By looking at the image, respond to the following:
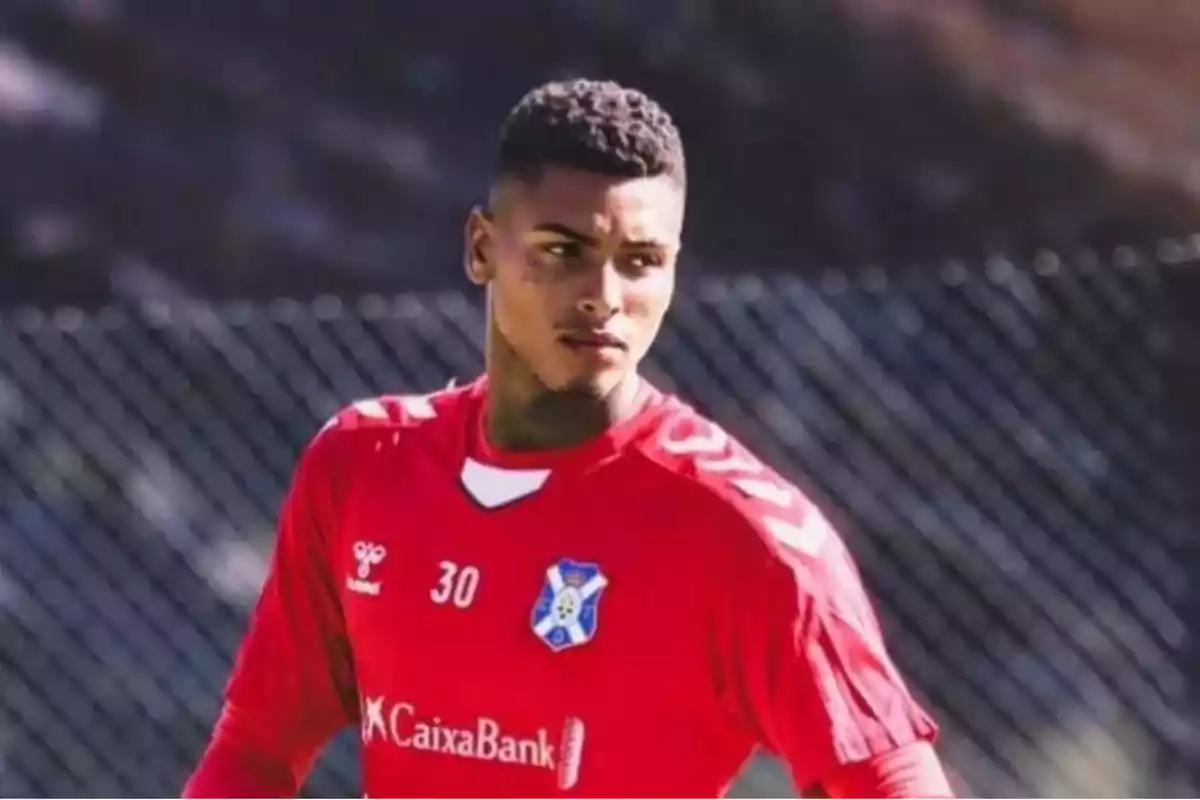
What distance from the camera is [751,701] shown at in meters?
2.32

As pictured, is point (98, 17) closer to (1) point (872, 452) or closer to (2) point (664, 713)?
(1) point (872, 452)

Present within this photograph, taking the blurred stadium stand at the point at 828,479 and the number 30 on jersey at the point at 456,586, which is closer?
the number 30 on jersey at the point at 456,586

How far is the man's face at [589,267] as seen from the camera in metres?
2.38

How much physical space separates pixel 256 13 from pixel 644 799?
3088 millimetres

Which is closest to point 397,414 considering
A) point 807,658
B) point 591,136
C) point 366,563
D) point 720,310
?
point 366,563

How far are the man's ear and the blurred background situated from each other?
7.81 ft

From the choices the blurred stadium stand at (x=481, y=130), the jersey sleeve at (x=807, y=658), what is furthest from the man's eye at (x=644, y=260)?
the blurred stadium stand at (x=481, y=130)

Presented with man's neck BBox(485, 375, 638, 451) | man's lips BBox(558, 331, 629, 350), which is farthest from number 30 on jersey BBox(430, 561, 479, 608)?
man's lips BBox(558, 331, 629, 350)

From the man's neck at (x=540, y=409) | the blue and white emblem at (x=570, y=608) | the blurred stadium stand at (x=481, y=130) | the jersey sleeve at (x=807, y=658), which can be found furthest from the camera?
the blurred stadium stand at (x=481, y=130)

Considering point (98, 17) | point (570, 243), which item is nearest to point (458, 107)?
point (98, 17)

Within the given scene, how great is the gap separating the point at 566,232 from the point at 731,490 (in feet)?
1.02

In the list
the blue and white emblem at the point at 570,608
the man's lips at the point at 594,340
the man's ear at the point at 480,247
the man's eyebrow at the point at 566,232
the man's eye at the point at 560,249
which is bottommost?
the blue and white emblem at the point at 570,608

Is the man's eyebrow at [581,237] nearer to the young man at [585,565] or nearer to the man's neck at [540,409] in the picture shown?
the young man at [585,565]

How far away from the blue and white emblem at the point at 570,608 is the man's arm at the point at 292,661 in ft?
1.07
